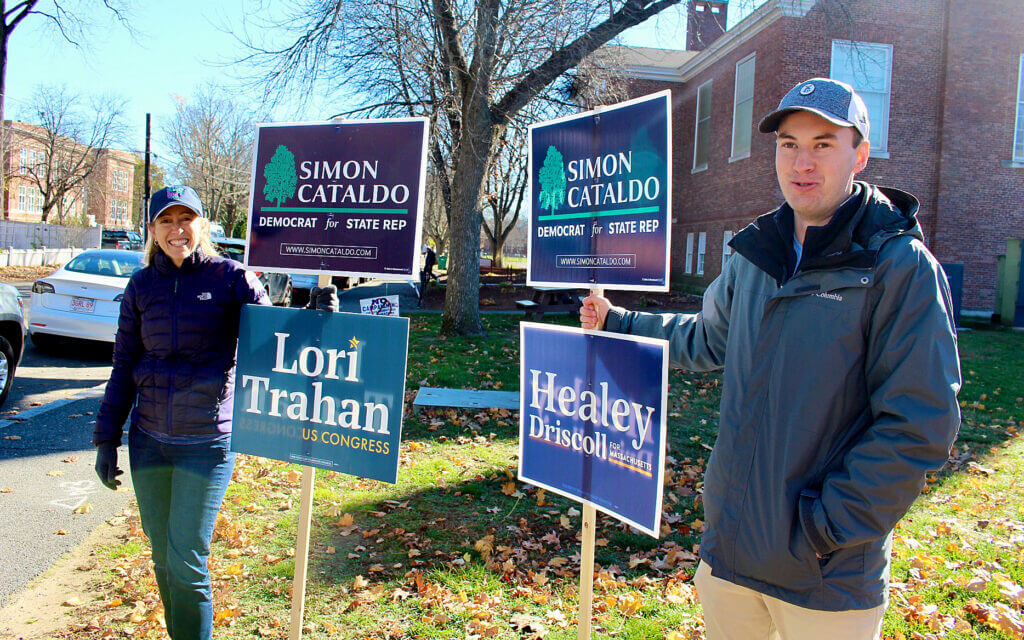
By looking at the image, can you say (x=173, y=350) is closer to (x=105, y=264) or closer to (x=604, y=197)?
(x=604, y=197)

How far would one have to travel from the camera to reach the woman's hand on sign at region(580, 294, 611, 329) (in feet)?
9.18

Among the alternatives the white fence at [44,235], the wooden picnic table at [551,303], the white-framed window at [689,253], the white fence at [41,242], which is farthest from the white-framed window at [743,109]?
the white fence at [44,235]

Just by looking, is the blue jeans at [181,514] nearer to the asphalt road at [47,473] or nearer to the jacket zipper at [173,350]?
the jacket zipper at [173,350]

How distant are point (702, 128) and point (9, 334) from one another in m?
23.3

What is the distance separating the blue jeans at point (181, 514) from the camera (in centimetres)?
279

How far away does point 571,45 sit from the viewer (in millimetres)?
12352

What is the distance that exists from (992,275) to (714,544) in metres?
22.4

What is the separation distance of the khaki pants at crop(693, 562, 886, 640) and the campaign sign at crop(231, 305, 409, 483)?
1338 millimetres

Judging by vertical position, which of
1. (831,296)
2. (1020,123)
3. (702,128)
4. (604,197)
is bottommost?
(831,296)

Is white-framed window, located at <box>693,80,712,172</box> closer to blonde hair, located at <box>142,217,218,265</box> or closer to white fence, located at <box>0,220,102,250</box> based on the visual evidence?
blonde hair, located at <box>142,217,218,265</box>

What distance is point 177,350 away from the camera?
2922mm

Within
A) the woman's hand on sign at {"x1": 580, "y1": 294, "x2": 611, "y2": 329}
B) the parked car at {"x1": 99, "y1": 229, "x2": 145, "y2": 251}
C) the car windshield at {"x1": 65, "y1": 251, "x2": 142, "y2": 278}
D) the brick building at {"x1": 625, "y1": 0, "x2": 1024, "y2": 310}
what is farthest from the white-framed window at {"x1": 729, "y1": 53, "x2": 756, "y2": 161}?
the parked car at {"x1": 99, "y1": 229, "x2": 145, "y2": 251}

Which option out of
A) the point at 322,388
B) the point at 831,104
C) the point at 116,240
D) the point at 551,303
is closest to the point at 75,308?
the point at 322,388

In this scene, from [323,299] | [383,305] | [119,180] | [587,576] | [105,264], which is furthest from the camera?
[119,180]
